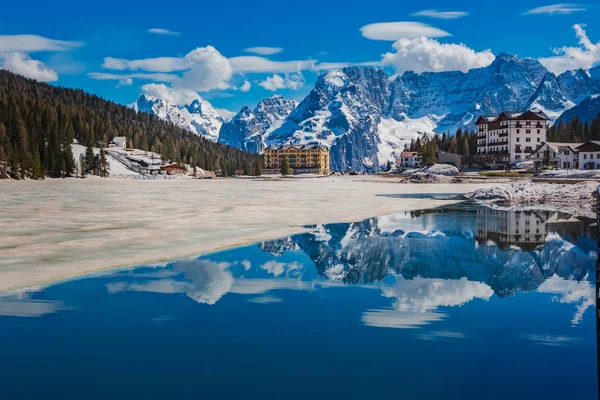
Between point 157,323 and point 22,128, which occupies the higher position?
point 22,128

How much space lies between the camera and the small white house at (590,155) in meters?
123

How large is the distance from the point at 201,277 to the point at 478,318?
8739 mm

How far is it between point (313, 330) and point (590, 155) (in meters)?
129

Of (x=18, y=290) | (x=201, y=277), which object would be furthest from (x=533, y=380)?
(x=18, y=290)

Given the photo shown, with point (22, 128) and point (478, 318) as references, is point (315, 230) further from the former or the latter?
point (22, 128)

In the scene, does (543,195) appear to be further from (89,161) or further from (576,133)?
(89,161)

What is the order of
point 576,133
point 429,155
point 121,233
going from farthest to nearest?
point 576,133
point 429,155
point 121,233

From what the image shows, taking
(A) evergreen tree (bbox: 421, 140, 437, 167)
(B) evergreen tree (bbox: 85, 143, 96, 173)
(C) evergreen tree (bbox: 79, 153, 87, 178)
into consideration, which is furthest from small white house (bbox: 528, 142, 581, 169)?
(B) evergreen tree (bbox: 85, 143, 96, 173)

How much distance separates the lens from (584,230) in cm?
3028

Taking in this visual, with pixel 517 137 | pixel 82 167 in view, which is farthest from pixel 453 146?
pixel 82 167

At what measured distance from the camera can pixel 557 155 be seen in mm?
144125

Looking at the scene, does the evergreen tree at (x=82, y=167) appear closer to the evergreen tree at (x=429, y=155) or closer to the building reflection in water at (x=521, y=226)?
the evergreen tree at (x=429, y=155)

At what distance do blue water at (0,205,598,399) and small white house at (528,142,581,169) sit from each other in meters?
124

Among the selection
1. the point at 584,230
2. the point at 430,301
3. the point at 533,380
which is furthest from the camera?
the point at 584,230
